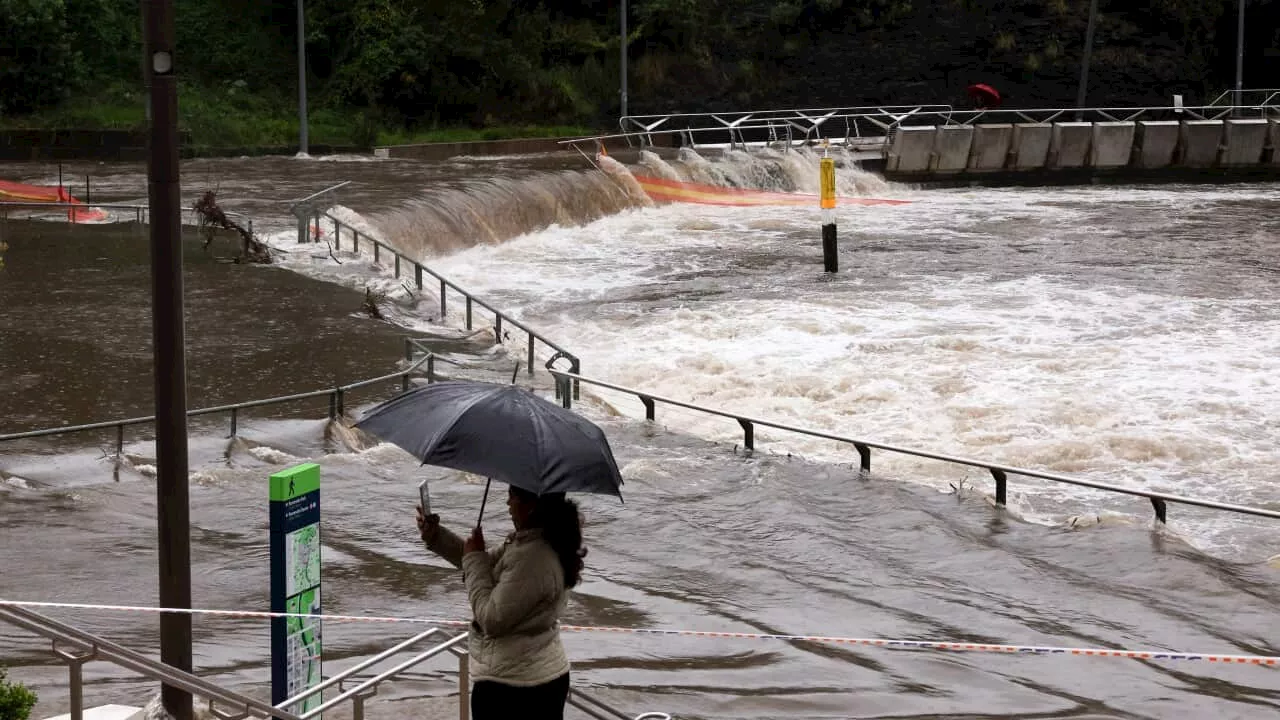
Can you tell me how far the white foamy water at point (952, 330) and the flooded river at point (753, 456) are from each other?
91 millimetres

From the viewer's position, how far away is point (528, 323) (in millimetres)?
23625

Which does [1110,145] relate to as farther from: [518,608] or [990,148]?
[518,608]

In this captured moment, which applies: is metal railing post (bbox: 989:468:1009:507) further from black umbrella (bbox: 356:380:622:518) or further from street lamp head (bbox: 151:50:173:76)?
street lamp head (bbox: 151:50:173:76)

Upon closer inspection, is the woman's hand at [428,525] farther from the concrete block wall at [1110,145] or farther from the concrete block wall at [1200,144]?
the concrete block wall at [1200,144]

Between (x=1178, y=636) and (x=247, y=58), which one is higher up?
(x=247, y=58)

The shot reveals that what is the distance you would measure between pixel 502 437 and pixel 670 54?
53.7 m

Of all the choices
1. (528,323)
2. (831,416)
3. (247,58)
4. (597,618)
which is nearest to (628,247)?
(528,323)

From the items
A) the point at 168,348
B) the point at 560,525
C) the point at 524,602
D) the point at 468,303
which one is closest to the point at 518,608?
the point at 524,602

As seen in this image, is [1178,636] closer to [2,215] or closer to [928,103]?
[2,215]

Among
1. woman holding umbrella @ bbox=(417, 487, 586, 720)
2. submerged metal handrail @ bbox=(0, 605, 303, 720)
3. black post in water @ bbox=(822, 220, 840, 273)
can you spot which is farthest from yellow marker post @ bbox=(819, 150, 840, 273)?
submerged metal handrail @ bbox=(0, 605, 303, 720)

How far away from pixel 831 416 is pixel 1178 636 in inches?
330

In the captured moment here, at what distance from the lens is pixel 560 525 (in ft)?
17.0

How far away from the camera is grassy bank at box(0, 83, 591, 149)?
4762 centimetres

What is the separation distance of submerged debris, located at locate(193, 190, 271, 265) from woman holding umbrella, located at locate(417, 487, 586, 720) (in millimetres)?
18978
